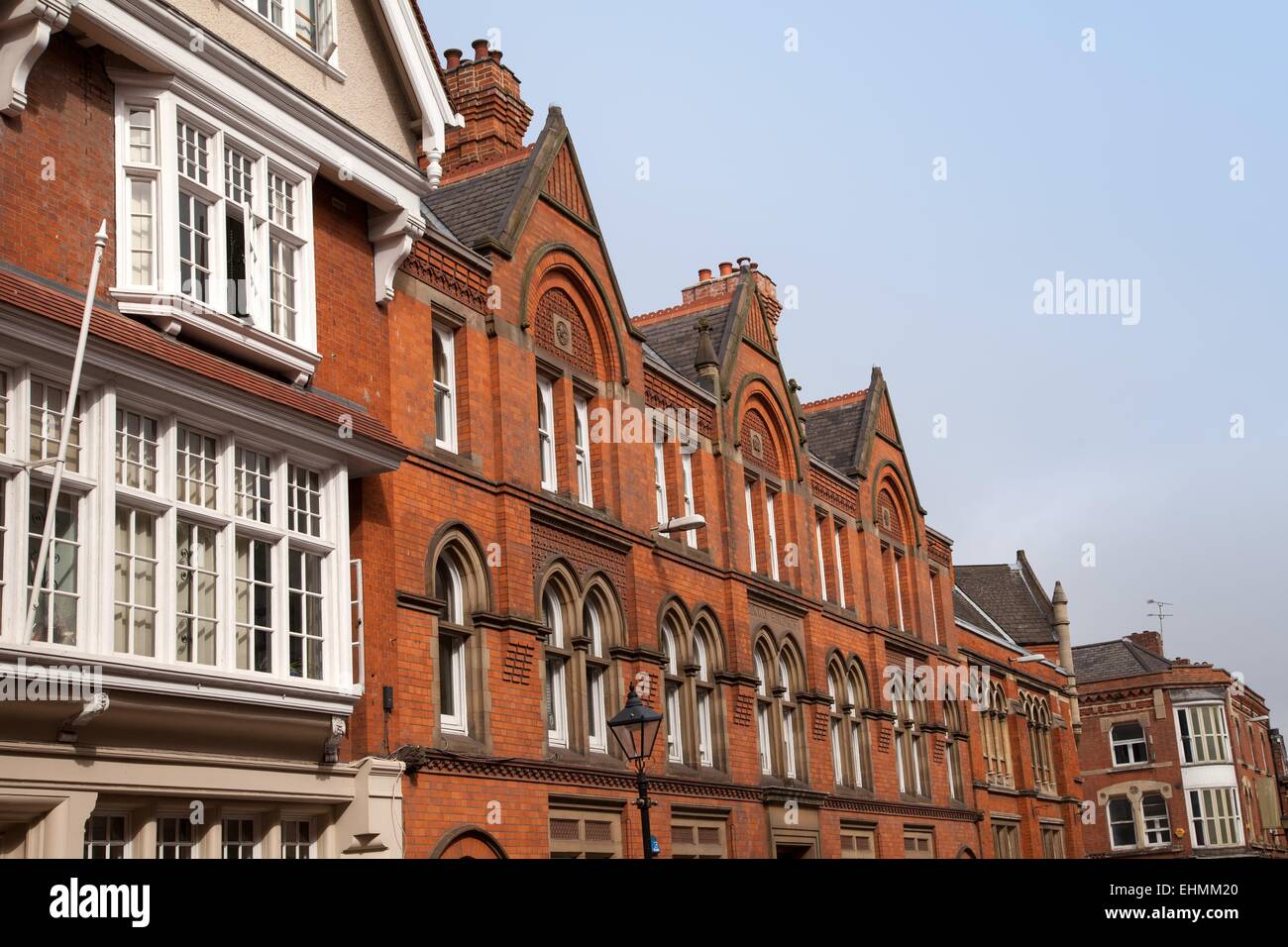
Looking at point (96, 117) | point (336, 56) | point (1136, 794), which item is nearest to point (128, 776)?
point (96, 117)

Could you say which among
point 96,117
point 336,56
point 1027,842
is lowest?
point 1027,842

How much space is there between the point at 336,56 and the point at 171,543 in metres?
7.18

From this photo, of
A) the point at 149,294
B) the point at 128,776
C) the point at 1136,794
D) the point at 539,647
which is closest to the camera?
the point at 128,776

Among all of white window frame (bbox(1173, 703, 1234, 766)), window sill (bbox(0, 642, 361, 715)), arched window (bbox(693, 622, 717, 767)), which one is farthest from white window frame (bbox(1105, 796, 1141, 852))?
window sill (bbox(0, 642, 361, 715))

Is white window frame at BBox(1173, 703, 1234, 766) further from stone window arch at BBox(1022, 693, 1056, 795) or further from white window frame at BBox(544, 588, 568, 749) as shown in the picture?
white window frame at BBox(544, 588, 568, 749)

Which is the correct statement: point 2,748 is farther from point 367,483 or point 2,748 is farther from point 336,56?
point 336,56

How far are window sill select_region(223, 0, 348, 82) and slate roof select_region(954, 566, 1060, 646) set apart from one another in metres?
45.6

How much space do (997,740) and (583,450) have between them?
23.3 meters

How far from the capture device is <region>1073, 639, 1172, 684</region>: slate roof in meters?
71.9

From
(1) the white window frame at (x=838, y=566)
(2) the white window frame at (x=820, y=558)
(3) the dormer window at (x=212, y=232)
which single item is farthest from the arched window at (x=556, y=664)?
(1) the white window frame at (x=838, y=566)

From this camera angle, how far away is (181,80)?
1527cm

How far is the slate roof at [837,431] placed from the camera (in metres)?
35.8

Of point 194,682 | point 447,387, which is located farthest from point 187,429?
point 447,387
